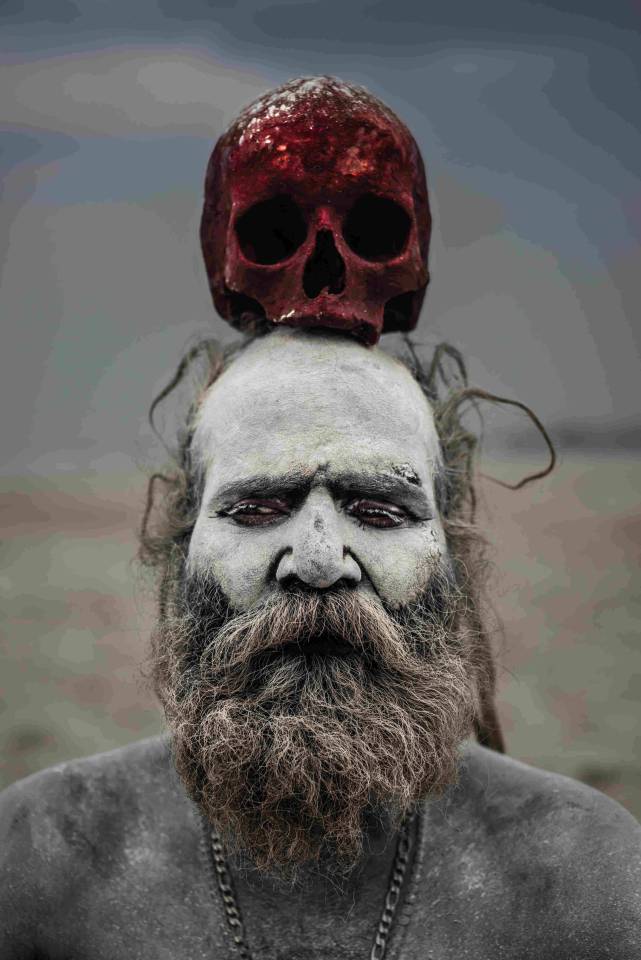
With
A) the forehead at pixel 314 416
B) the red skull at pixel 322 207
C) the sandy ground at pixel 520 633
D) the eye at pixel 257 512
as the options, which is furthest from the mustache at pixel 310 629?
Answer: the sandy ground at pixel 520 633

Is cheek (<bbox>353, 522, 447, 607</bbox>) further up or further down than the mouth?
further up

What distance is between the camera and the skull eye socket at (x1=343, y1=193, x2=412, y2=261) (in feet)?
7.77

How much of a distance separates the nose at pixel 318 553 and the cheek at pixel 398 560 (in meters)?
0.05

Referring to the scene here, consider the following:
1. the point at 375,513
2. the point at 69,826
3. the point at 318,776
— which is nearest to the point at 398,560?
the point at 375,513

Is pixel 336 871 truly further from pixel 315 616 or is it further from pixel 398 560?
pixel 398 560

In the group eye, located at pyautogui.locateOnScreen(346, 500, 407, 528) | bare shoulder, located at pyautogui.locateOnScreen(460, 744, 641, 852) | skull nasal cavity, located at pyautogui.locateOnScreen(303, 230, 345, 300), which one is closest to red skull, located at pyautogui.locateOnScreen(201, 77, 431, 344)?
skull nasal cavity, located at pyautogui.locateOnScreen(303, 230, 345, 300)

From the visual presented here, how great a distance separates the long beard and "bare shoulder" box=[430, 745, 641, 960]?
0.65 feet

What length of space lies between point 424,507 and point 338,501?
0.73 feet

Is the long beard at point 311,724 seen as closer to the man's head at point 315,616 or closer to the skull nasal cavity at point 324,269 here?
the man's head at point 315,616

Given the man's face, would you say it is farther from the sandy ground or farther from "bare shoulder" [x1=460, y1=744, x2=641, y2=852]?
the sandy ground

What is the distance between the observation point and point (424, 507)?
2.20m

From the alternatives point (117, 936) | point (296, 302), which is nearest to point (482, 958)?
point (117, 936)

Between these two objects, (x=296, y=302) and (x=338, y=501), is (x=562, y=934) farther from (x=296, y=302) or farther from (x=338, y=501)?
(x=296, y=302)

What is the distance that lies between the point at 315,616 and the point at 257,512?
30cm
